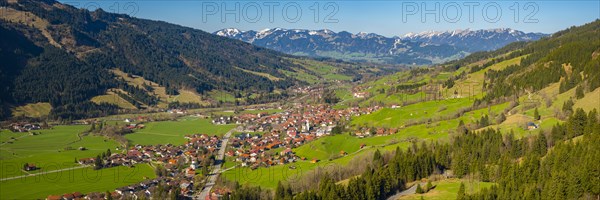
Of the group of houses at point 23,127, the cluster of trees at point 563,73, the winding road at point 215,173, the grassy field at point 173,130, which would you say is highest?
the cluster of trees at point 563,73

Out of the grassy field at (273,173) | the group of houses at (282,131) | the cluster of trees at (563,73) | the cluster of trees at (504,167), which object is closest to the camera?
the cluster of trees at (504,167)

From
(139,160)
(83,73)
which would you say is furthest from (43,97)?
(139,160)

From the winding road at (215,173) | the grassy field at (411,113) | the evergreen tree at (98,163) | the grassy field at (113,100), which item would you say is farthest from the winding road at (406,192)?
the grassy field at (113,100)

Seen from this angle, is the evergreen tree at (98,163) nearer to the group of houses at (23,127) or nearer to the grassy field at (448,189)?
the group of houses at (23,127)

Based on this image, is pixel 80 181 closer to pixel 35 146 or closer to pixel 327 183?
pixel 35 146

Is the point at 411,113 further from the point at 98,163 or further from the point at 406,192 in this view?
the point at 98,163

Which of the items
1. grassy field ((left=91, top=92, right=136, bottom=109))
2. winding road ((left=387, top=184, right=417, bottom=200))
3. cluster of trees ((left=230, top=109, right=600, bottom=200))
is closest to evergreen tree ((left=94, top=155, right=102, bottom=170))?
cluster of trees ((left=230, top=109, right=600, bottom=200))

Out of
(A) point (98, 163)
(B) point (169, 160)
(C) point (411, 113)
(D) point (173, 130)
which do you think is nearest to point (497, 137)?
(C) point (411, 113)
